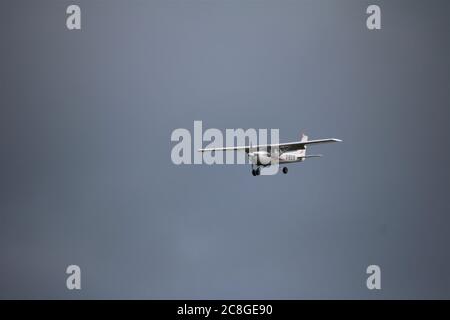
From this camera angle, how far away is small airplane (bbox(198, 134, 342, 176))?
6650 cm

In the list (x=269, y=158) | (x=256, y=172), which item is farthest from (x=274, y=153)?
(x=256, y=172)

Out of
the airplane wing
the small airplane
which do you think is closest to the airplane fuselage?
the small airplane

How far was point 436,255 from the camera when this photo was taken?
141 meters

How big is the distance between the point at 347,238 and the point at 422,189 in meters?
45.9

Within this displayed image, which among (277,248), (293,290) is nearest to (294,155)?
(277,248)

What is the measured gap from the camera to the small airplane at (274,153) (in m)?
66.5

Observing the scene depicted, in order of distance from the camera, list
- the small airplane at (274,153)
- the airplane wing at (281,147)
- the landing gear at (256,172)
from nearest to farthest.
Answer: the landing gear at (256,172) < the small airplane at (274,153) < the airplane wing at (281,147)

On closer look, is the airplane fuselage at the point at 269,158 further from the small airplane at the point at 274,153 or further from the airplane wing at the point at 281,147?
the airplane wing at the point at 281,147

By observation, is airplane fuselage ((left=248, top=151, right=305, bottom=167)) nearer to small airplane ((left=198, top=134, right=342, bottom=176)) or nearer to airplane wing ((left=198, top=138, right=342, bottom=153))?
small airplane ((left=198, top=134, right=342, bottom=176))

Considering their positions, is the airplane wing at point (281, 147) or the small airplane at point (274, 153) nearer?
the small airplane at point (274, 153)

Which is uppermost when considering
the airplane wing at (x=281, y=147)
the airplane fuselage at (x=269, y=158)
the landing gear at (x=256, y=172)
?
the airplane wing at (x=281, y=147)

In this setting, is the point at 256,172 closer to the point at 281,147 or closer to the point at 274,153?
the point at 274,153

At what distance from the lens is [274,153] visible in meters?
68.4

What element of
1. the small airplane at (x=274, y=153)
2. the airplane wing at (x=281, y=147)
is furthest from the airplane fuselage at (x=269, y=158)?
the airplane wing at (x=281, y=147)
